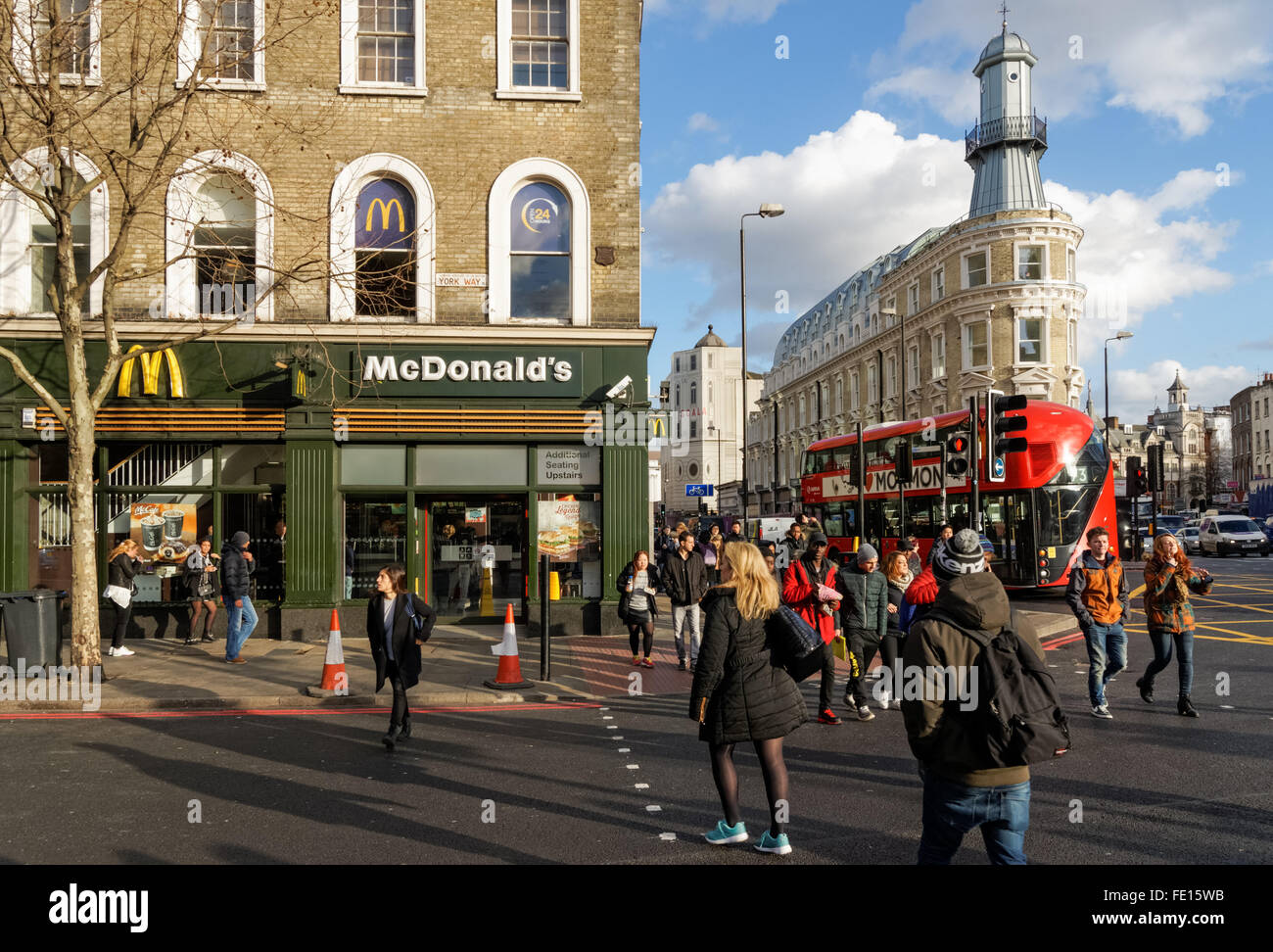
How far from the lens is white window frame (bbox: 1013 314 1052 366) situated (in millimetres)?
43469

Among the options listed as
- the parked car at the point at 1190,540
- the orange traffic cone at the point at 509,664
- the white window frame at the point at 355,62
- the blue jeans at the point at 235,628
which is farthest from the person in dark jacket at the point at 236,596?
the parked car at the point at 1190,540

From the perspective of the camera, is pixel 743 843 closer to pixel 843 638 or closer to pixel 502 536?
pixel 843 638

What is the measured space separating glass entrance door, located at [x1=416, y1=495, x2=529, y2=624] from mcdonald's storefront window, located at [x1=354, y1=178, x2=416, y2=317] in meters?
3.37

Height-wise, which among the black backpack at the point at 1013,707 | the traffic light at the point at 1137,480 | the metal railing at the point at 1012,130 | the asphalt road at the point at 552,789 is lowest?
the asphalt road at the point at 552,789

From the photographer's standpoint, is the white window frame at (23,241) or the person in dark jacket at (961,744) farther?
the white window frame at (23,241)

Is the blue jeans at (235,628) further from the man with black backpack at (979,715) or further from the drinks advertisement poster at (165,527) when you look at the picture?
the man with black backpack at (979,715)

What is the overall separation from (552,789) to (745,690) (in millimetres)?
2123

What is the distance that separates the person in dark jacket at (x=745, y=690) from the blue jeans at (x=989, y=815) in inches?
55.3

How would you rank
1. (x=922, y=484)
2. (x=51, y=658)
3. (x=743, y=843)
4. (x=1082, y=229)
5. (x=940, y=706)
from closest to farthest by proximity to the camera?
(x=940, y=706) < (x=743, y=843) < (x=51, y=658) < (x=922, y=484) < (x=1082, y=229)

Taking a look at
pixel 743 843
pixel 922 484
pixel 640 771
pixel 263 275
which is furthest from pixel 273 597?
pixel 922 484

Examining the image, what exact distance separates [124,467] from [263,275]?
3826mm

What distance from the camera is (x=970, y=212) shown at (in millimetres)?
49750

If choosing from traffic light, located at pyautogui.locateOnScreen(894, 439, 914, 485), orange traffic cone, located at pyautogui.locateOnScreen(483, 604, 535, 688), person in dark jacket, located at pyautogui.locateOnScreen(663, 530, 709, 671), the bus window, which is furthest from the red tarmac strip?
the bus window

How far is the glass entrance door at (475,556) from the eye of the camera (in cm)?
1491
